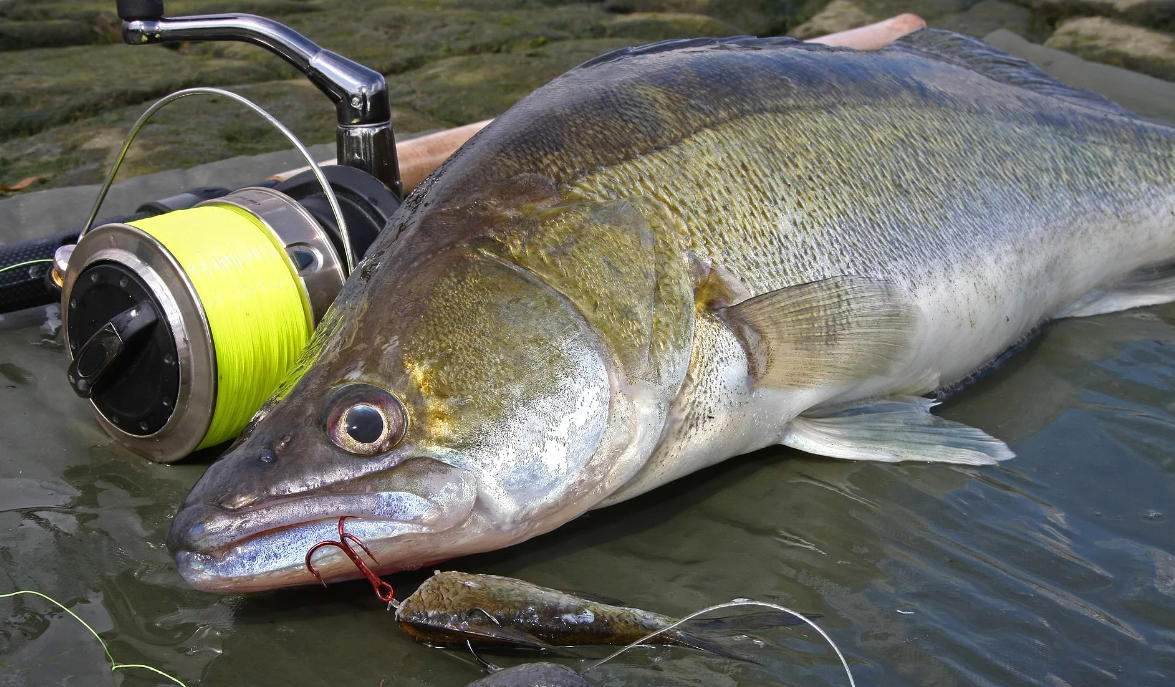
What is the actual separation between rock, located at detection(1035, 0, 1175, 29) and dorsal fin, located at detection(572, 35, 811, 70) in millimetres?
6585

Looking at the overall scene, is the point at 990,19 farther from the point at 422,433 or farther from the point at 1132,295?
the point at 422,433

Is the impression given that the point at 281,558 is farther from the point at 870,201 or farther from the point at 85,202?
the point at 85,202

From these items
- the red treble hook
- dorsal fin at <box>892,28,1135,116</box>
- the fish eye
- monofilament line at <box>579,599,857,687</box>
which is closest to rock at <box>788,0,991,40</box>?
dorsal fin at <box>892,28,1135,116</box>

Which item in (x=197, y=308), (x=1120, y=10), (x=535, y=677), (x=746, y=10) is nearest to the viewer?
(x=535, y=677)

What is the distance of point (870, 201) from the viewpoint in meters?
3.29

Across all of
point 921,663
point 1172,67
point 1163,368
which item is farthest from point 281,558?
point 1172,67

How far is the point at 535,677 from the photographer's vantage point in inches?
79.0

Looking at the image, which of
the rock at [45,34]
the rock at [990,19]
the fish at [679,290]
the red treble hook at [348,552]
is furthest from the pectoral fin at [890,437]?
the rock at [45,34]

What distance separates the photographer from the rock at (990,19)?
9.66 meters

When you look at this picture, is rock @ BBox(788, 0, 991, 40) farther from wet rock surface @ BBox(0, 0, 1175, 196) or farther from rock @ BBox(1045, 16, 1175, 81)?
rock @ BBox(1045, 16, 1175, 81)

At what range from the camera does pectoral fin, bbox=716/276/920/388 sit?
2852 millimetres

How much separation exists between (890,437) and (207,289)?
6.68 feet

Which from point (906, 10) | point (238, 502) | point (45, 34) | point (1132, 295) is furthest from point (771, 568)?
point (45, 34)

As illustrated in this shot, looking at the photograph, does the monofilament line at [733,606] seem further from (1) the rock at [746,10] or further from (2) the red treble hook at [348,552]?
(1) the rock at [746,10]
